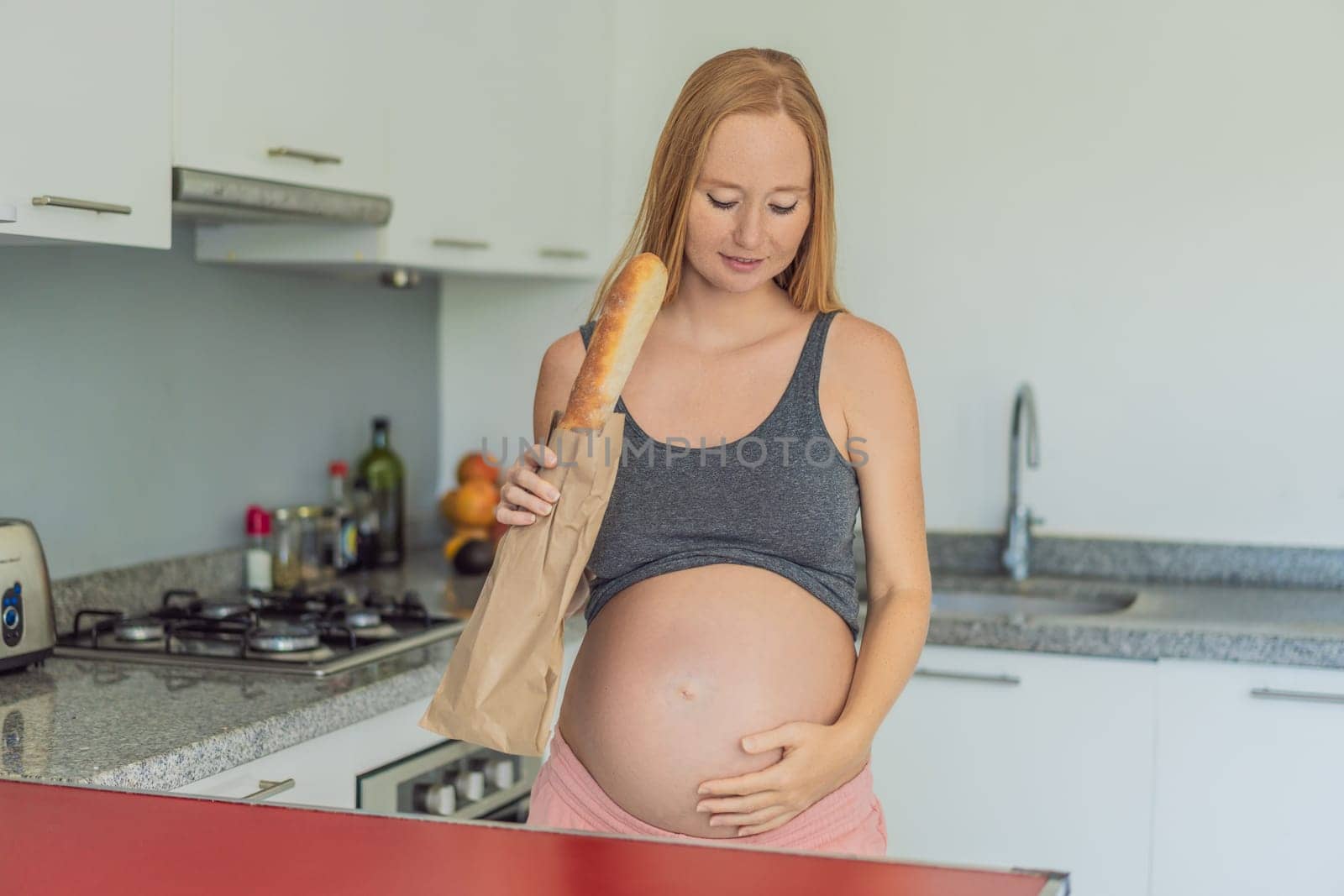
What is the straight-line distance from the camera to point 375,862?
3.02ft

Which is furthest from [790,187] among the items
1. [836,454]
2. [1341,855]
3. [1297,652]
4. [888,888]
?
[1341,855]

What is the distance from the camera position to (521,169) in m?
2.59

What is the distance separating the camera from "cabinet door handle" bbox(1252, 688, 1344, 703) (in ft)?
6.85

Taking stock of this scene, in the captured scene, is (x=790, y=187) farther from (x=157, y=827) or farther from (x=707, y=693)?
(x=157, y=827)

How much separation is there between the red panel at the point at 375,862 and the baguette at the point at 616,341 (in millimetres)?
398

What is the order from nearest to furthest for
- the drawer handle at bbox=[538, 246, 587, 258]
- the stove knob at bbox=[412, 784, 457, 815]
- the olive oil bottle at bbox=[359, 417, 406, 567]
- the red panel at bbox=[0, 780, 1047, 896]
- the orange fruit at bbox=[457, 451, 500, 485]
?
1. the red panel at bbox=[0, 780, 1047, 896]
2. the stove knob at bbox=[412, 784, 457, 815]
3. the drawer handle at bbox=[538, 246, 587, 258]
4. the olive oil bottle at bbox=[359, 417, 406, 567]
5. the orange fruit at bbox=[457, 451, 500, 485]

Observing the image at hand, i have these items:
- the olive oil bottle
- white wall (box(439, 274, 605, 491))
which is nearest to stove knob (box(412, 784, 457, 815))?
the olive oil bottle

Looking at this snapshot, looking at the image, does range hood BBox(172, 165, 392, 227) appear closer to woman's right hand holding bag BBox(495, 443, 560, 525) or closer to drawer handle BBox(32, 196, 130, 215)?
drawer handle BBox(32, 196, 130, 215)

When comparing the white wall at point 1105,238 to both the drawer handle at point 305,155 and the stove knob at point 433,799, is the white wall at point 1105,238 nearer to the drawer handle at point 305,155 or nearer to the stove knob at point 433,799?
the drawer handle at point 305,155

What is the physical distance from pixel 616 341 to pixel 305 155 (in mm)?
935

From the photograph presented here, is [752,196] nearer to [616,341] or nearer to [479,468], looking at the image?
[616,341]

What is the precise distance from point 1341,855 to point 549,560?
4.82 ft

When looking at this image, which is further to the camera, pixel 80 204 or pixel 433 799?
pixel 433 799

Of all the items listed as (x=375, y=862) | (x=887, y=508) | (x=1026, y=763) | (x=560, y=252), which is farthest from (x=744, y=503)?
(x=560, y=252)
